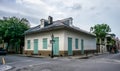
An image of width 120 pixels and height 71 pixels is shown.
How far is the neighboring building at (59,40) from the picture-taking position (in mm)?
26031

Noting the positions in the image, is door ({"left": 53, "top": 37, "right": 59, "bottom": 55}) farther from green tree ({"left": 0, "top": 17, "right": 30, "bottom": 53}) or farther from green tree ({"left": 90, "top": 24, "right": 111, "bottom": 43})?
green tree ({"left": 90, "top": 24, "right": 111, "bottom": 43})

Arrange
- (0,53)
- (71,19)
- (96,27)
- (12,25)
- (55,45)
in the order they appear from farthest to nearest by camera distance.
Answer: (96,27) < (12,25) < (0,53) < (71,19) < (55,45)

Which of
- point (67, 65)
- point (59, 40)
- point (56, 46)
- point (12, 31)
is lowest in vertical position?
point (67, 65)

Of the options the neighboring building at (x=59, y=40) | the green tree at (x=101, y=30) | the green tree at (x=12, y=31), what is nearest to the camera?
the neighboring building at (x=59, y=40)

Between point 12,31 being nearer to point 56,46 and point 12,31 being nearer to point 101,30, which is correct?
point 56,46

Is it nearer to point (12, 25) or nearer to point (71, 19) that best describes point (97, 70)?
point (71, 19)

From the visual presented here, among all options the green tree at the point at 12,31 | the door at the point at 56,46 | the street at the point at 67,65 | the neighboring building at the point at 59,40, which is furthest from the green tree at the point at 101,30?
the street at the point at 67,65

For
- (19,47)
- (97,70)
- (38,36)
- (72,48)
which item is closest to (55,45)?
(72,48)

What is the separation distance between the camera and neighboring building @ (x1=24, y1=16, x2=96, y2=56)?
85.4ft

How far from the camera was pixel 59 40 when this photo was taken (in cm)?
2648

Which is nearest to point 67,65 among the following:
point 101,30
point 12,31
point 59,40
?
point 59,40

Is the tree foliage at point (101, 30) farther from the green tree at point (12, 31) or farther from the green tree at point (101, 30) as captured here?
the green tree at point (12, 31)

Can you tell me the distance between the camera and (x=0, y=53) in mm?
32844

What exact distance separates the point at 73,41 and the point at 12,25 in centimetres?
1416
